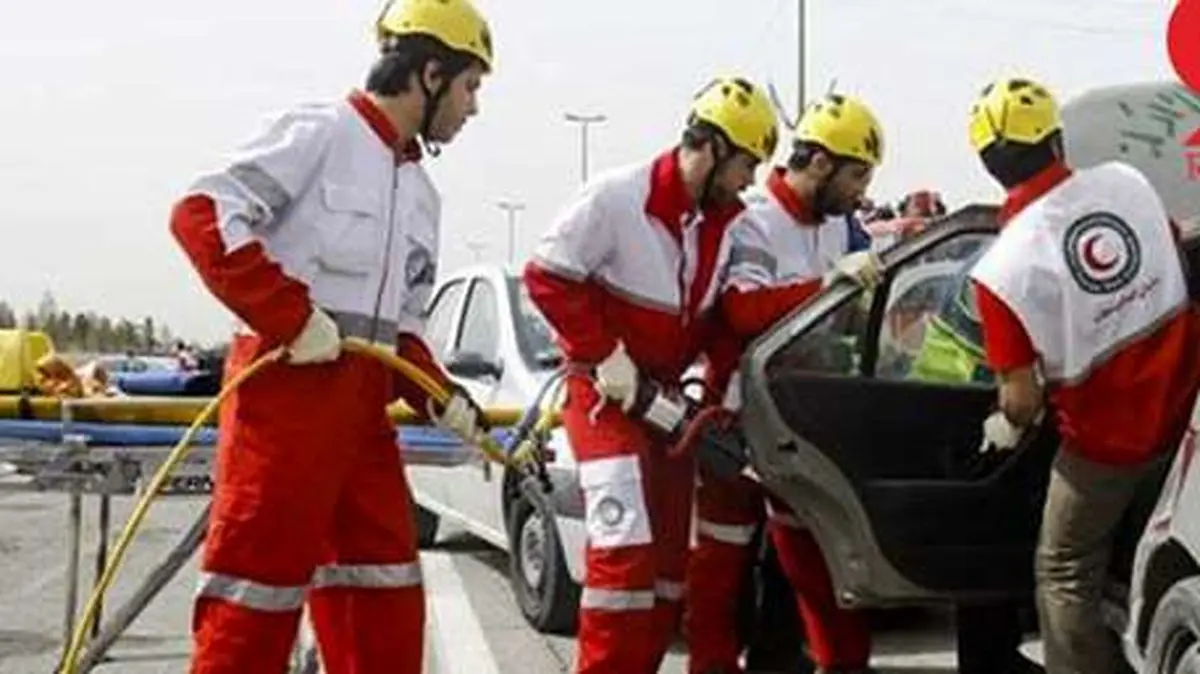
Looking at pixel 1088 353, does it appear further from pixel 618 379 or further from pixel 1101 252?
pixel 618 379

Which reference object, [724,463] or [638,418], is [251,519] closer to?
[638,418]

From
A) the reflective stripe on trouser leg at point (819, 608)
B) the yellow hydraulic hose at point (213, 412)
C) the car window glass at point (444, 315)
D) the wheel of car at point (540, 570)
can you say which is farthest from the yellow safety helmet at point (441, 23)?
the car window glass at point (444, 315)

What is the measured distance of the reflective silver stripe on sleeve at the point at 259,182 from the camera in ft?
14.5

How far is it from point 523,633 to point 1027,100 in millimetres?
4063

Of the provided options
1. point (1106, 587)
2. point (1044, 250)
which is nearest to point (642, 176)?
point (1044, 250)

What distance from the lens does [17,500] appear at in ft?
53.6

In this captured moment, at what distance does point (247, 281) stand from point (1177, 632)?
2219 millimetres

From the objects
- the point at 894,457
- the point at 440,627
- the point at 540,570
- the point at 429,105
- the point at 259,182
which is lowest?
the point at 440,627

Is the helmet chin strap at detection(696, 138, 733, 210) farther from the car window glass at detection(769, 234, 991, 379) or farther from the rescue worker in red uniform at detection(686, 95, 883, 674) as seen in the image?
the car window glass at detection(769, 234, 991, 379)

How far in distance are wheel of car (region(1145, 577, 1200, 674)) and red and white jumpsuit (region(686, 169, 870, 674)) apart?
194 centimetres

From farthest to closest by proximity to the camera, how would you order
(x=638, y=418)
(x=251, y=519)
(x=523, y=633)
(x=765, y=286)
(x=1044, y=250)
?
(x=523, y=633), (x=765, y=286), (x=638, y=418), (x=1044, y=250), (x=251, y=519)

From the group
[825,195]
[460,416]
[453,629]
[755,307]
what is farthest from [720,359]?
[453,629]

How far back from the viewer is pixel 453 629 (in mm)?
8438

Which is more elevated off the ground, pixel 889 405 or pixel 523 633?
pixel 889 405
